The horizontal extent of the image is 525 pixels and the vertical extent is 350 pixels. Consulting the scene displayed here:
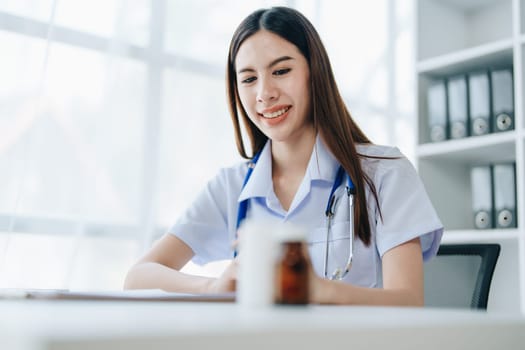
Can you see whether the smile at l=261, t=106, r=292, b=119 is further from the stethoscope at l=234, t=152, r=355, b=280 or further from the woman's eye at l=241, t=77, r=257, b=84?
the stethoscope at l=234, t=152, r=355, b=280

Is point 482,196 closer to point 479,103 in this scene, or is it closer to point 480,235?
point 480,235

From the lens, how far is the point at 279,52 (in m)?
1.54

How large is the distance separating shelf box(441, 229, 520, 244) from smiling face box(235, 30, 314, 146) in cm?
96

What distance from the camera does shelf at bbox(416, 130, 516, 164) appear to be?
7.18ft

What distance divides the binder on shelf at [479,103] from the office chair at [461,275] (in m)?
0.85

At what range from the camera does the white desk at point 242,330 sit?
0.38 metres

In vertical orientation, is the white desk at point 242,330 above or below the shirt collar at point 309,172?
below

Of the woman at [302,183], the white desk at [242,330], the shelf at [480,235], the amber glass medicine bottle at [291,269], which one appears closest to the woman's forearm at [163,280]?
the woman at [302,183]

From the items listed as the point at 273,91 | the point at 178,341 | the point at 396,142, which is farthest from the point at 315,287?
the point at 396,142

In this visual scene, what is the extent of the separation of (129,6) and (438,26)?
4.34 ft

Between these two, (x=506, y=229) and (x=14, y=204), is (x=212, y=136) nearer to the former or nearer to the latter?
(x=14, y=204)

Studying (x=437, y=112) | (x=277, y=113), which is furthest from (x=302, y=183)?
(x=437, y=112)

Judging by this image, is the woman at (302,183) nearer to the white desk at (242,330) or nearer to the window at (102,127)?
the window at (102,127)

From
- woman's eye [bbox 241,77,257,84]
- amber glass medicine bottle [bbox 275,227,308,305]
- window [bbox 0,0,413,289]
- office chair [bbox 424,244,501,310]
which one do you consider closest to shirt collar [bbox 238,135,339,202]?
woman's eye [bbox 241,77,257,84]
